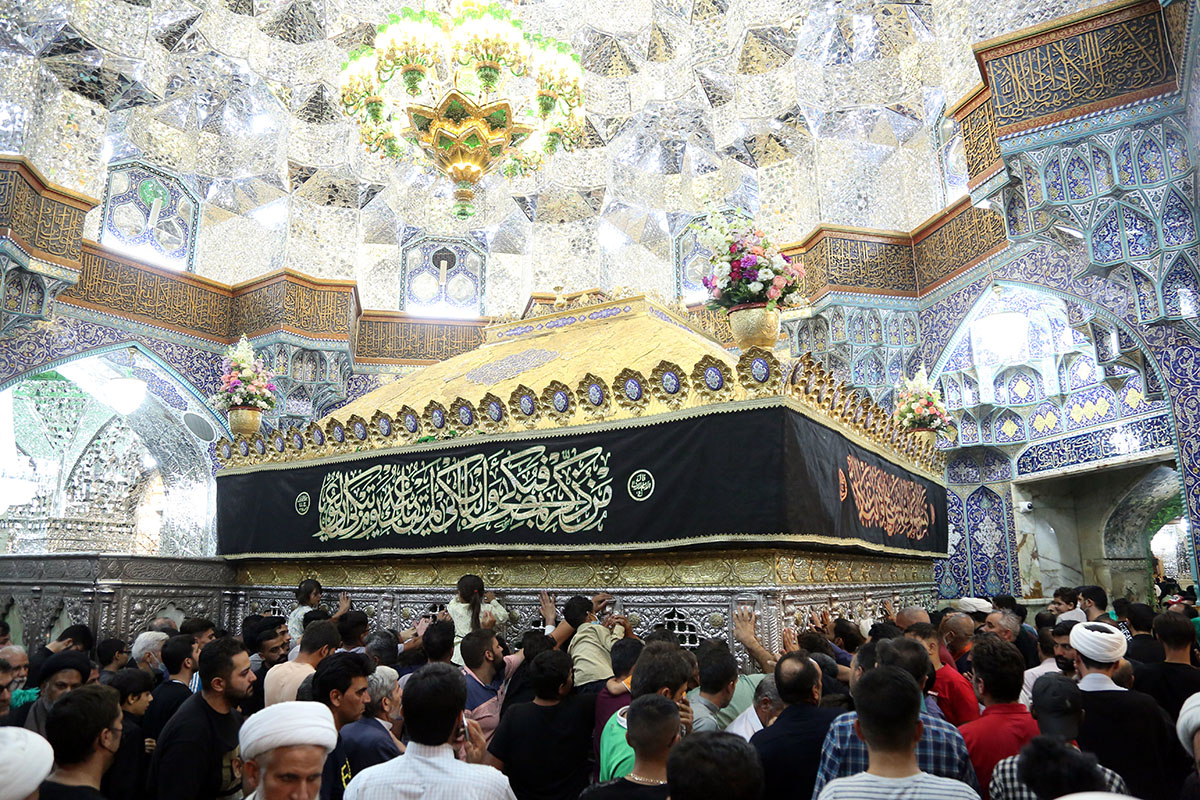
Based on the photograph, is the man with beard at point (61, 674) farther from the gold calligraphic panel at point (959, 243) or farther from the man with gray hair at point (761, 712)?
the gold calligraphic panel at point (959, 243)

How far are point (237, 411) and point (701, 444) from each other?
4744 millimetres

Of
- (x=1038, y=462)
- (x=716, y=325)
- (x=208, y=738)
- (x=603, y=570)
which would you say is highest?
(x=716, y=325)

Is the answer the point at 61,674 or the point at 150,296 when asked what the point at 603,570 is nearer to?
the point at 61,674

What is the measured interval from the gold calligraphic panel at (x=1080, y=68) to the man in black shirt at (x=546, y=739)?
18.4ft

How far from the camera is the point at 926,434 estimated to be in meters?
7.93

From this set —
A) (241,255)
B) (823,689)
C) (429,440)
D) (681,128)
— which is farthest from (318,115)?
(823,689)

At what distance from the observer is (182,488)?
1112 cm

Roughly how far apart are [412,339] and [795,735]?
1031 centimetres

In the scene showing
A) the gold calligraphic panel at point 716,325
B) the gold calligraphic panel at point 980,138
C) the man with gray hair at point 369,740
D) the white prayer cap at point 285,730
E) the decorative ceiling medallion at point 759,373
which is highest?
the gold calligraphic panel at point 980,138

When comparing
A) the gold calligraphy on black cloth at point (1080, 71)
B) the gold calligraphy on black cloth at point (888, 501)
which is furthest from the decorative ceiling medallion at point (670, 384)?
the gold calligraphy on black cloth at point (1080, 71)

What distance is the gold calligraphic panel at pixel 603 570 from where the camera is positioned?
179 inches

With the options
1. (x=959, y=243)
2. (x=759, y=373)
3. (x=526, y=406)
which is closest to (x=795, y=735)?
(x=759, y=373)

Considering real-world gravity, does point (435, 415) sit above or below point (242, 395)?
below

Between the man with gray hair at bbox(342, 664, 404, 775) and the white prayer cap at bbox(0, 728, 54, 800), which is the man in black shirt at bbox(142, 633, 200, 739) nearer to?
the man with gray hair at bbox(342, 664, 404, 775)
